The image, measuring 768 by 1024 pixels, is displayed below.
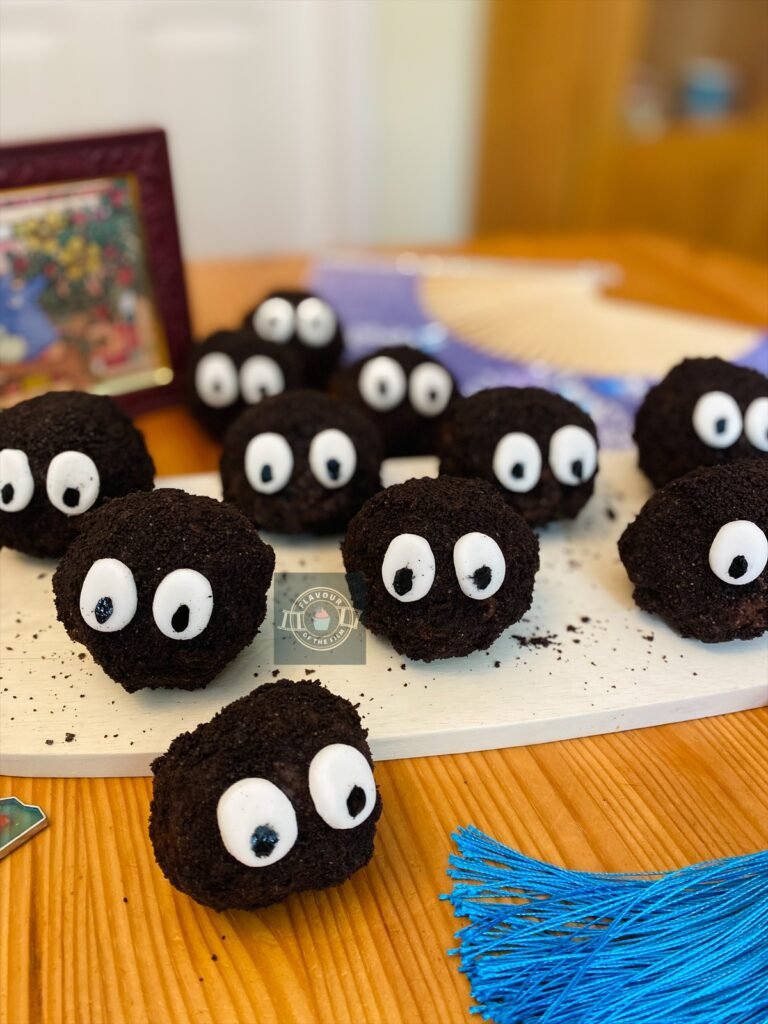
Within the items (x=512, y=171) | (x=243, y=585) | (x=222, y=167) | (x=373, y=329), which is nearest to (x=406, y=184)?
(x=512, y=171)

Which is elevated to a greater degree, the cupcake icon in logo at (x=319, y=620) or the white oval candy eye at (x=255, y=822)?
the white oval candy eye at (x=255, y=822)

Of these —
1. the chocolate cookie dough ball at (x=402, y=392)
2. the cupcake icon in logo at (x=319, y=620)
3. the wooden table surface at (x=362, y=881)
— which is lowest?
the wooden table surface at (x=362, y=881)

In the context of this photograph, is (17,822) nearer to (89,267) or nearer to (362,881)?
(362,881)

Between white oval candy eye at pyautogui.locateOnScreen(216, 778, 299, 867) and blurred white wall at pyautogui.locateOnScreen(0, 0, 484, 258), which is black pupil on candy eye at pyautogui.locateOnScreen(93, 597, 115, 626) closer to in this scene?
white oval candy eye at pyautogui.locateOnScreen(216, 778, 299, 867)

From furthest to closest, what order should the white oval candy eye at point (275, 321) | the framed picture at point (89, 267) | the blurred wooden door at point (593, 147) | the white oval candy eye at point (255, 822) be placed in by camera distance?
the blurred wooden door at point (593, 147), the white oval candy eye at point (275, 321), the framed picture at point (89, 267), the white oval candy eye at point (255, 822)

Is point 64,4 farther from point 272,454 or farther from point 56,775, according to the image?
point 56,775

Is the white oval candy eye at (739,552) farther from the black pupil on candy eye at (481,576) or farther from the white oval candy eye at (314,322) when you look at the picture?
the white oval candy eye at (314,322)

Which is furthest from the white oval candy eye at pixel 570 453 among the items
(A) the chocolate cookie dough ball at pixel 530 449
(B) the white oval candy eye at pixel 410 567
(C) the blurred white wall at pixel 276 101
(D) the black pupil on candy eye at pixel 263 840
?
(C) the blurred white wall at pixel 276 101
